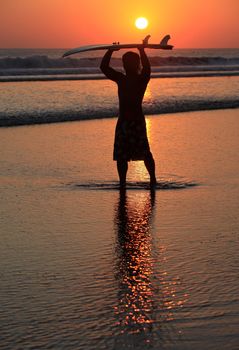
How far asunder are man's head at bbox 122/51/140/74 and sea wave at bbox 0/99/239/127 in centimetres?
731

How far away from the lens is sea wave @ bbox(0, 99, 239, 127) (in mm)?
16269

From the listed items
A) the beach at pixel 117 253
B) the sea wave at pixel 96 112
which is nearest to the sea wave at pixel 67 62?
the sea wave at pixel 96 112

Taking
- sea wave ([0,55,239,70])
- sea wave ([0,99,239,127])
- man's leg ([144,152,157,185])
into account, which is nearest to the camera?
man's leg ([144,152,157,185])

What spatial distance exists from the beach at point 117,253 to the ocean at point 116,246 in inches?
0.4

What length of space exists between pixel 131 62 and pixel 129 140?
858mm

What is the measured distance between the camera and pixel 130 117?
8531mm

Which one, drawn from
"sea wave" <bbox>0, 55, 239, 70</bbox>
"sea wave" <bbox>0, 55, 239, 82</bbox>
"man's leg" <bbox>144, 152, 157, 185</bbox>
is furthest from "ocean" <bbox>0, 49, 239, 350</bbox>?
"sea wave" <bbox>0, 55, 239, 70</bbox>

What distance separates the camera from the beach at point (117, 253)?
13.5ft

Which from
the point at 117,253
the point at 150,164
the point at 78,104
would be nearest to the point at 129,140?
the point at 150,164

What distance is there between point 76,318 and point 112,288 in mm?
604

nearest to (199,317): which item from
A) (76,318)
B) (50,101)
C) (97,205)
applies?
(76,318)

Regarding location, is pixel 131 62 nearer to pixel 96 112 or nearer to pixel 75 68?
pixel 96 112

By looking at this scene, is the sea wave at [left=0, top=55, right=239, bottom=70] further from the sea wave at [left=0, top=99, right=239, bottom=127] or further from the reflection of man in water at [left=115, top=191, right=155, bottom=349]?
the reflection of man in water at [left=115, top=191, right=155, bottom=349]

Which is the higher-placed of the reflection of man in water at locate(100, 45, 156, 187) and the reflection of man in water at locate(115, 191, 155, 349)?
the reflection of man in water at locate(100, 45, 156, 187)
